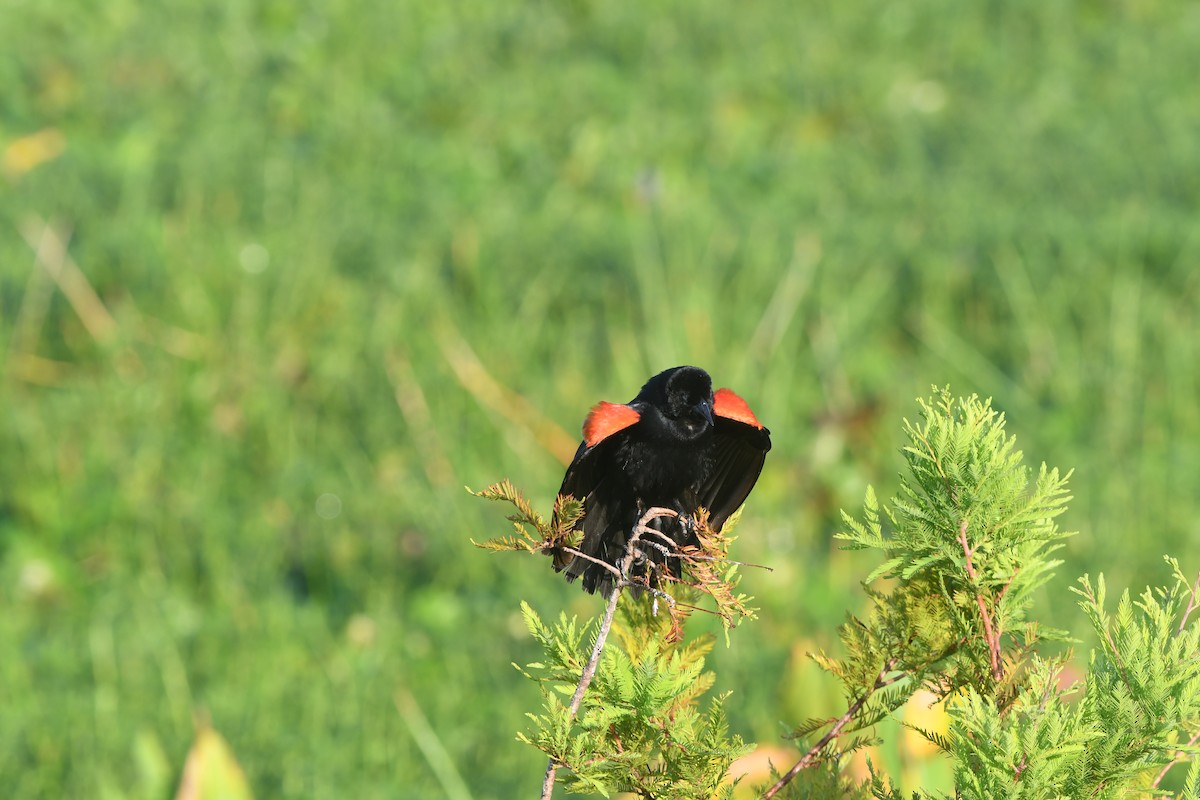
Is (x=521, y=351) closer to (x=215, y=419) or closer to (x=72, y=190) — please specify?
(x=215, y=419)

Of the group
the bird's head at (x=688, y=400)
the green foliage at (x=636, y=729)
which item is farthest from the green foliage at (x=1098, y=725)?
the bird's head at (x=688, y=400)

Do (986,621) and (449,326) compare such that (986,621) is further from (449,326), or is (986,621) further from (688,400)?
(449,326)

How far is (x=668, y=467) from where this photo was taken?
1953 mm

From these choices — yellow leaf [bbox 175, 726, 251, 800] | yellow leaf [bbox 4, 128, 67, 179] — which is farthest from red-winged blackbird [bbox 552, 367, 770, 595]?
yellow leaf [bbox 4, 128, 67, 179]

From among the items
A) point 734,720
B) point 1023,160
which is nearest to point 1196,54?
point 1023,160

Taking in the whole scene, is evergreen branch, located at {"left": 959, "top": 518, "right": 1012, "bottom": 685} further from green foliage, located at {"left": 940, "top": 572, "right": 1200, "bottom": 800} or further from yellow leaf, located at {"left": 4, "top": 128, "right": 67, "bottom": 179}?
yellow leaf, located at {"left": 4, "top": 128, "right": 67, "bottom": 179}

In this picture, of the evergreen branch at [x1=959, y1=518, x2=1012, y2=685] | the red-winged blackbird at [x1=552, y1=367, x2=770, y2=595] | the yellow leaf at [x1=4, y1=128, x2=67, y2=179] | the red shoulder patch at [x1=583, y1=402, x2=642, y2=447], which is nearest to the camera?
the evergreen branch at [x1=959, y1=518, x2=1012, y2=685]

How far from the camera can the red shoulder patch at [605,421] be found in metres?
1.74

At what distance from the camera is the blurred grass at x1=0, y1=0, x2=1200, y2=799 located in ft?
13.5

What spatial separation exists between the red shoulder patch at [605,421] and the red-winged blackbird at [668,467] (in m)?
0.01

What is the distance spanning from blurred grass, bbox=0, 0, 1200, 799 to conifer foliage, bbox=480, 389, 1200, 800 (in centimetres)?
152

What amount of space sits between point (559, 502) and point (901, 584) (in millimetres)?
417

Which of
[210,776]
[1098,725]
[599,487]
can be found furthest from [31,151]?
[1098,725]

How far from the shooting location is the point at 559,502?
5.00 feet
